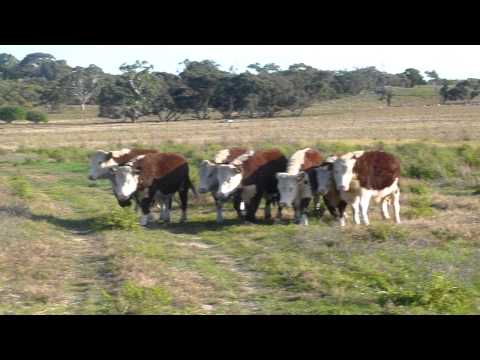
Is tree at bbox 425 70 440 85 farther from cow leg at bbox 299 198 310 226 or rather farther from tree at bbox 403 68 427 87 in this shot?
cow leg at bbox 299 198 310 226

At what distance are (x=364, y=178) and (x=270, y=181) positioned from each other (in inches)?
97.4

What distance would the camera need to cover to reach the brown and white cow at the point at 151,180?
51.4 ft

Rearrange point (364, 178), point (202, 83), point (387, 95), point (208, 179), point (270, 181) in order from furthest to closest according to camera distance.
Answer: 1. point (387, 95)
2. point (202, 83)
3. point (208, 179)
4. point (270, 181)
5. point (364, 178)

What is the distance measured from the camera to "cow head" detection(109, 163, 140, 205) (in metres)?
15.6

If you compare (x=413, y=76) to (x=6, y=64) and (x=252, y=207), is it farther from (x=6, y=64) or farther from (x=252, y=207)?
(x=252, y=207)

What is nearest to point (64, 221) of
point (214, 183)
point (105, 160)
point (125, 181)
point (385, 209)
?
point (125, 181)

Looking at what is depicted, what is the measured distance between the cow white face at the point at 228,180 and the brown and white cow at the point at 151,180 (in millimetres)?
1416

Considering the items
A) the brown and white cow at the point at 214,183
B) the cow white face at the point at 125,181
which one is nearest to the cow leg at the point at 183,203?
the brown and white cow at the point at 214,183

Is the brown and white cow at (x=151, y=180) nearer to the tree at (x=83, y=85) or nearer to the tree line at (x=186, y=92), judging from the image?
the tree line at (x=186, y=92)

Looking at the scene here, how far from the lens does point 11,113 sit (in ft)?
249

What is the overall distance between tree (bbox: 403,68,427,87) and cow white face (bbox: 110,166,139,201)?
111995 millimetres
